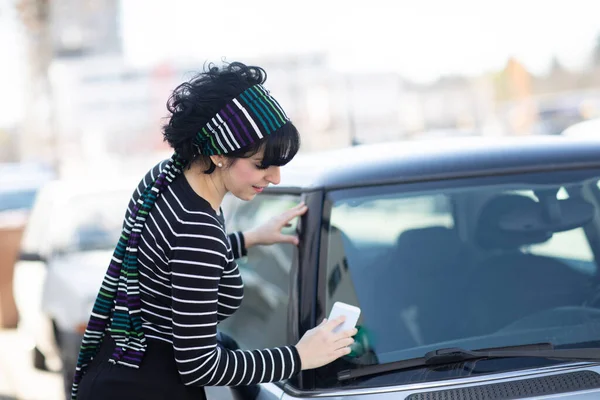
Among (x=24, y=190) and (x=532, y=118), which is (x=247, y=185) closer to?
(x=24, y=190)

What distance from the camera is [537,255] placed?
3.17m

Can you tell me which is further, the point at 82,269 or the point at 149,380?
the point at 82,269

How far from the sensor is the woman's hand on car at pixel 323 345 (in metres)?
2.38

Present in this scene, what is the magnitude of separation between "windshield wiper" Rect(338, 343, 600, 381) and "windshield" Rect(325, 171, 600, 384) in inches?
1.9

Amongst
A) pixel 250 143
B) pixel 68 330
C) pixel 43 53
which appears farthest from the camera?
pixel 43 53

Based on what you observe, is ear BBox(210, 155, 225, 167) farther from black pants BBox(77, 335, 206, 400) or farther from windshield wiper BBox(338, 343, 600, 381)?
windshield wiper BBox(338, 343, 600, 381)

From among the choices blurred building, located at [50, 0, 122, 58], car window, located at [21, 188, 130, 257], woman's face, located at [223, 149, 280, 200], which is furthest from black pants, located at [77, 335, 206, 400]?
blurred building, located at [50, 0, 122, 58]

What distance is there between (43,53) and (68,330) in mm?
42862

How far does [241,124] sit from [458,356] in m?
0.88

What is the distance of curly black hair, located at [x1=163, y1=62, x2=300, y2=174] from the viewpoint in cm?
238

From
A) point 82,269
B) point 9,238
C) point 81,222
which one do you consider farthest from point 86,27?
point 82,269

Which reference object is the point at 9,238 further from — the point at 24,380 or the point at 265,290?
the point at 265,290

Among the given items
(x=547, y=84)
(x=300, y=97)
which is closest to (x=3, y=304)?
(x=300, y=97)

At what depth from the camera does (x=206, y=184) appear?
244cm
